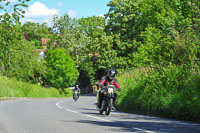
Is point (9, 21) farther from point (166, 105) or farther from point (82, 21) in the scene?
point (82, 21)

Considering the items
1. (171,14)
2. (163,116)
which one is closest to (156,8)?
(171,14)

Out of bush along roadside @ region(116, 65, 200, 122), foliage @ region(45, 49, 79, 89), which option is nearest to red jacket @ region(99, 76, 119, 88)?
bush along roadside @ region(116, 65, 200, 122)

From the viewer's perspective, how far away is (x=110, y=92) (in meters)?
15.7

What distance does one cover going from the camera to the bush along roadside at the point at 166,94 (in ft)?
47.6

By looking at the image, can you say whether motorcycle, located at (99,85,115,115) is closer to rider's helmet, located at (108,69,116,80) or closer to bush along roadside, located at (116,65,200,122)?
rider's helmet, located at (108,69,116,80)

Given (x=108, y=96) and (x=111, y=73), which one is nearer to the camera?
(x=108, y=96)

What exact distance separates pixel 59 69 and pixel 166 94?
192 feet

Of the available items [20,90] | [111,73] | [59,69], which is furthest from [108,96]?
[59,69]

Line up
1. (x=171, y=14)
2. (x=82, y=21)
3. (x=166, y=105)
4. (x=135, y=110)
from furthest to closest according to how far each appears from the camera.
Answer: (x=82, y=21), (x=135, y=110), (x=171, y=14), (x=166, y=105)

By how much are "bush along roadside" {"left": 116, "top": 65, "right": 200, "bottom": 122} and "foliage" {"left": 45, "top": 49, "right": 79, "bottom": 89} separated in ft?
171

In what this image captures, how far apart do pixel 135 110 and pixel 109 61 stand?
144ft

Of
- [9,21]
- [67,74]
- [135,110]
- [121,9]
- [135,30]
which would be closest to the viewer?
[135,110]

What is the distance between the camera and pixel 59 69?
74438mm

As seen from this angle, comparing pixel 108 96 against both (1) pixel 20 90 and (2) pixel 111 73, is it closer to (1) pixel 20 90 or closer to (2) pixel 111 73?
(2) pixel 111 73
